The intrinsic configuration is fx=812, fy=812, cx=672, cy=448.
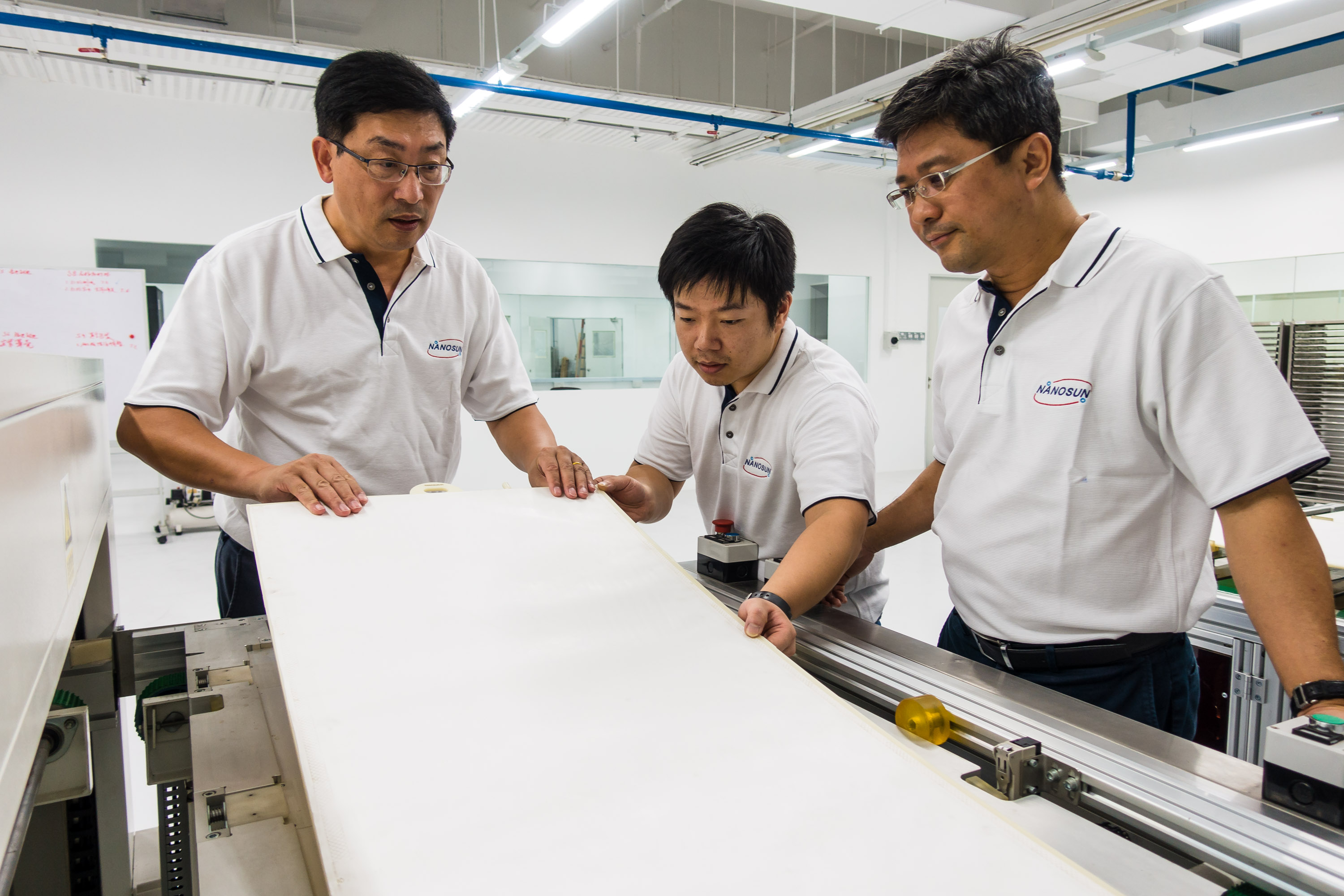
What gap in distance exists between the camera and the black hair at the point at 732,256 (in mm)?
1354

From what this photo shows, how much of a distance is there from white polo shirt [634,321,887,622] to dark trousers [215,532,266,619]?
765 millimetres

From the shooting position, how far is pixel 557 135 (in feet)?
18.6

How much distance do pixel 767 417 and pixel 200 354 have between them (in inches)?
37.4

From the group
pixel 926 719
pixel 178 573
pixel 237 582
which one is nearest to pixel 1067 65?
pixel 926 719

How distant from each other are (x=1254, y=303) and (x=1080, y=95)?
2218 millimetres

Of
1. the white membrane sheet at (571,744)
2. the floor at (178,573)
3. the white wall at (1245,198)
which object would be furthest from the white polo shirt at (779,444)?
the white wall at (1245,198)

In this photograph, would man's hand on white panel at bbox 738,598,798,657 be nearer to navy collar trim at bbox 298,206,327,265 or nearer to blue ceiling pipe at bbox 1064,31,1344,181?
navy collar trim at bbox 298,206,327,265

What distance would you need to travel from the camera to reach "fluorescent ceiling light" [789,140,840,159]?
17.8 feet

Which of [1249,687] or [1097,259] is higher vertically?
[1097,259]

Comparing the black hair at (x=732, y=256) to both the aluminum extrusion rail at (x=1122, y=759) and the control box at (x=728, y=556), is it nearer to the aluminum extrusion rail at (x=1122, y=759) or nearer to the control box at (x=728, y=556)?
the control box at (x=728, y=556)

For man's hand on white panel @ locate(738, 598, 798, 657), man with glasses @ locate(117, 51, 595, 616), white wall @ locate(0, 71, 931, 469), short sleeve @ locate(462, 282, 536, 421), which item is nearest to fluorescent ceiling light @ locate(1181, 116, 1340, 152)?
white wall @ locate(0, 71, 931, 469)

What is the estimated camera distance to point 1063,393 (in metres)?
1.12

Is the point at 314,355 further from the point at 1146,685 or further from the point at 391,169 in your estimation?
the point at 1146,685

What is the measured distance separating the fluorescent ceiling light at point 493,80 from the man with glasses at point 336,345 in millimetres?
2770
